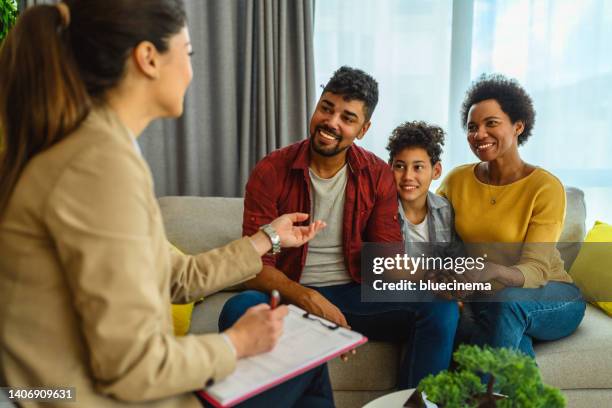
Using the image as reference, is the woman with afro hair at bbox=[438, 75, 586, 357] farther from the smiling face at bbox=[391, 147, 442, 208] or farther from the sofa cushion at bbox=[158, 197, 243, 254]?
the sofa cushion at bbox=[158, 197, 243, 254]

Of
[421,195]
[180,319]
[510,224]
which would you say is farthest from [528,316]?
[180,319]

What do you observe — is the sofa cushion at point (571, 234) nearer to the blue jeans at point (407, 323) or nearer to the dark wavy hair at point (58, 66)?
the blue jeans at point (407, 323)

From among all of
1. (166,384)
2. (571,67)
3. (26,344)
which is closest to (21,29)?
(26,344)

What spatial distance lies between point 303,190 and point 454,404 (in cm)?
99

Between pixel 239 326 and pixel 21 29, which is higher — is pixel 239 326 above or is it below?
below

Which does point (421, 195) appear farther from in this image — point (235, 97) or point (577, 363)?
point (235, 97)

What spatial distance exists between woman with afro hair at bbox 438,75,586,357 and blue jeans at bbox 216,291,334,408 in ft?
2.08

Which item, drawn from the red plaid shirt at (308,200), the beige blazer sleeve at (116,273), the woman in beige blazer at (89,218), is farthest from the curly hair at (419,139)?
the beige blazer sleeve at (116,273)

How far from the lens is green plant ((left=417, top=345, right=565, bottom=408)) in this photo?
94 cm

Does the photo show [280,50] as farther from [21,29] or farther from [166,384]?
[166,384]

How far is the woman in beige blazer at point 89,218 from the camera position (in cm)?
74

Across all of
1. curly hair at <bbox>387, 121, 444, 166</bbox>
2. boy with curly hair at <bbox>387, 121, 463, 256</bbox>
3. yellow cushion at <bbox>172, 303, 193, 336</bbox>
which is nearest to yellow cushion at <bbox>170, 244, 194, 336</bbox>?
yellow cushion at <bbox>172, 303, 193, 336</bbox>

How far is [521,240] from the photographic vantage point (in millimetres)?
1877

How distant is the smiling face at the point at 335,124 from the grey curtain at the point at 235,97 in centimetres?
91
